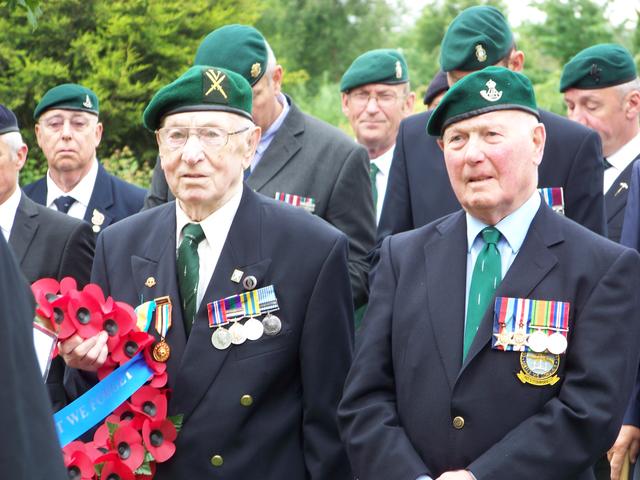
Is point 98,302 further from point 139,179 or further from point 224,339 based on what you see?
point 139,179

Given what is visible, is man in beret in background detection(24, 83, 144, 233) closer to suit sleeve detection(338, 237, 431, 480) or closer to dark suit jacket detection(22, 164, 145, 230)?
dark suit jacket detection(22, 164, 145, 230)

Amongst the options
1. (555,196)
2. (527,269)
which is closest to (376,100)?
(555,196)

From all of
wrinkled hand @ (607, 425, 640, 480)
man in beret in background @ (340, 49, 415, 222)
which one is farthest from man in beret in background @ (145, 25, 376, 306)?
man in beret in background @ (340, 49, 415, 222)

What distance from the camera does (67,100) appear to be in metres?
8.31

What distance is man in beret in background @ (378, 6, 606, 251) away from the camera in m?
5.32

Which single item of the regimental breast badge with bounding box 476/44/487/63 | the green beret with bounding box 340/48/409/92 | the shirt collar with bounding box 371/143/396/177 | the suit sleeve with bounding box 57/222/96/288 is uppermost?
the green beret with bounding box 340/48/409/92

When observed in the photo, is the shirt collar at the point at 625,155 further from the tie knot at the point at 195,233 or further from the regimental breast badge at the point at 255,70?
the tie knot at the point at 195,233

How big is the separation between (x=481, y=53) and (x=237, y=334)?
2022 mm

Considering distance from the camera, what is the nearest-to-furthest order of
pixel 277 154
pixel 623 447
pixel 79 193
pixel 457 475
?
pixel 457 475
pixel 623 447
pixel 277 154
pixel 79 193

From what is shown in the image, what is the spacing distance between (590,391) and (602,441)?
0.61 feet

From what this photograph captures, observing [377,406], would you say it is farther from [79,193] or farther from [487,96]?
[79,193]

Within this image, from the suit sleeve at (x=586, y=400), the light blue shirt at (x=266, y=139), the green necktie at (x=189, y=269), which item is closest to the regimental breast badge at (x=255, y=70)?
the light blue shirt at (x=266, y=139)

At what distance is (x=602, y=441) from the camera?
A: 4027mm

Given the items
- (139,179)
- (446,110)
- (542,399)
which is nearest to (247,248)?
(446,110)
